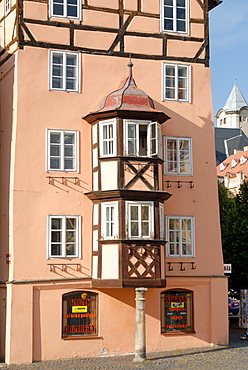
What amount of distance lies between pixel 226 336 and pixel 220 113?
132m

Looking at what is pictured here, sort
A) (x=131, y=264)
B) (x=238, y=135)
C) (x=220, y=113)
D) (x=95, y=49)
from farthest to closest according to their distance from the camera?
1. (x=220, y=113)
2. (x=238, y=135)
3. (x=95, y=49)
4. (x=131, y=264)

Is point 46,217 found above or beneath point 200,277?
above

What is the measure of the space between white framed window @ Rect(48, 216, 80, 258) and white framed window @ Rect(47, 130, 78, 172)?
1.78m

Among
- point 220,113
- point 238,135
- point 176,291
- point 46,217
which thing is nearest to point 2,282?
point 46,217

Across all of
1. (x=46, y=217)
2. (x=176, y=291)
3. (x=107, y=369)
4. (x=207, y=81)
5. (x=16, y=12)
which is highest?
(x=16, y=12)

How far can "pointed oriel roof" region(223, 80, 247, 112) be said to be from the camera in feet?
503

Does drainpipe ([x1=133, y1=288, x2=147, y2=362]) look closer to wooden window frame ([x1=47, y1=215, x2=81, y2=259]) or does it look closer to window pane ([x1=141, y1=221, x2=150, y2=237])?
window pane ([x1=141, y1=221, x2=150, y2=237])

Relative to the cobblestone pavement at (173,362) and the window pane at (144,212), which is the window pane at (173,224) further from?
the cobblestone pavement at (173,362)

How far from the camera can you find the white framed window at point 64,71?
25.6 meters

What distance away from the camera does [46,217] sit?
2469 cm

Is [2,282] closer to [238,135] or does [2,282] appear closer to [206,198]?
[206,198]

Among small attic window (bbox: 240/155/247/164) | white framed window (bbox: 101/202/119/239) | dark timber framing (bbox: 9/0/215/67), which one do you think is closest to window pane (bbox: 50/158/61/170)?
white framed window (bbox: 101/202/119/239)

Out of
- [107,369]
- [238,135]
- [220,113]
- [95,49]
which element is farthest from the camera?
[220,113]

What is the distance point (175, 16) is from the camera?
1075 inches
